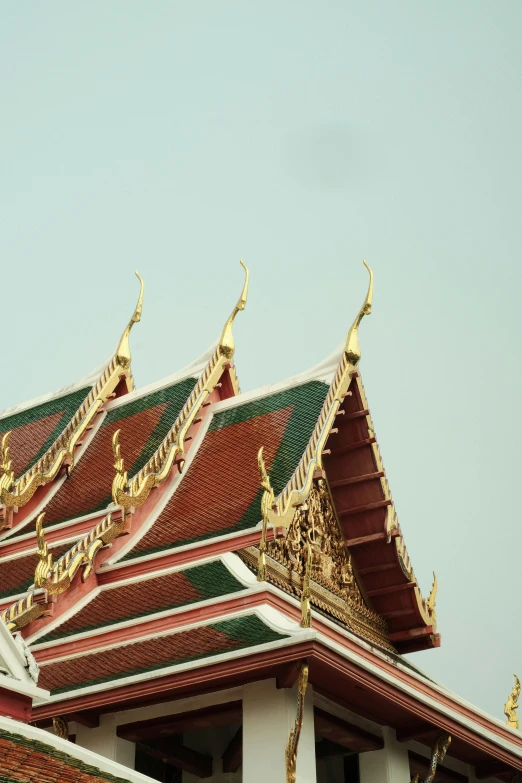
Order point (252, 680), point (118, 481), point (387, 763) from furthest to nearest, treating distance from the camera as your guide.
A: point (118, 481), point (387, 763), point (252, 680)

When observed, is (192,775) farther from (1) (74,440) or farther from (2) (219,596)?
(1) (74,440)

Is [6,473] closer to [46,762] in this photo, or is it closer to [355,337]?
[355,337]

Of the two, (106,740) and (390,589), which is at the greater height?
(390,589)

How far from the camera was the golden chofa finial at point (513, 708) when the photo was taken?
11.9m

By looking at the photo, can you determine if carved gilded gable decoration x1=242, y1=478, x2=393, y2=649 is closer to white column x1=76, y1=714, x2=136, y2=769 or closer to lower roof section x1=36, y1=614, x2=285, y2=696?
lower roof section x1=36, y1=614, x2=285, y2=696

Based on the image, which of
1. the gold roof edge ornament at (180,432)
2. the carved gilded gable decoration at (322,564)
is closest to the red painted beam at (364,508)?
the carved gilded gable decoration at (322,564)

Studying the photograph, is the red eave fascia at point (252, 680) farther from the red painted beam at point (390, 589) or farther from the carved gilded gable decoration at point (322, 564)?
the red painted beam at point (390, 589)

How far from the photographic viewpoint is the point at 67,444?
12297 millimetres

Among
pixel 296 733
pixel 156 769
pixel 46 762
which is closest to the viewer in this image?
pixel 46 762

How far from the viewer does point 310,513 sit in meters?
11.2

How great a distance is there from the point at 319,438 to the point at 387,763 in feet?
8.51

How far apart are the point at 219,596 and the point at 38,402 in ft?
17.2

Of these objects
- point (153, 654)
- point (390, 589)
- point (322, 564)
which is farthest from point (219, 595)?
point (390, 589)

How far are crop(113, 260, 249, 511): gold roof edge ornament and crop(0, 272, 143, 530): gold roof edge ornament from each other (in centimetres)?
111
